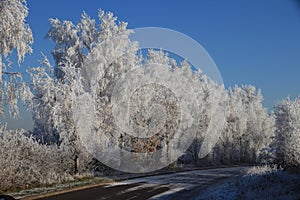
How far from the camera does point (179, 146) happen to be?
46031 millimetres

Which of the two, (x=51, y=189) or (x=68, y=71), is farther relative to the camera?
(x=68, y=71)

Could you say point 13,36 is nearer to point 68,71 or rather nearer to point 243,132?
point 68,71

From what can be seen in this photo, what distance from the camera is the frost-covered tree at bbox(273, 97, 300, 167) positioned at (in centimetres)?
2516

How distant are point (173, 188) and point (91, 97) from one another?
10986 mm

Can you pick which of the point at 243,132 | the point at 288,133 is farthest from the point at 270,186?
the point at 243,132

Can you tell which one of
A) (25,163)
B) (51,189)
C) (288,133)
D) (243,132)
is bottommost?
(51,189)

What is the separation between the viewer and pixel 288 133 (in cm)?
2870

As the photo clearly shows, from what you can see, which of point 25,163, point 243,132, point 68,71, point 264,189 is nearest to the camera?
point 264,189

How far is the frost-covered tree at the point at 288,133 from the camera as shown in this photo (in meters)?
25.2

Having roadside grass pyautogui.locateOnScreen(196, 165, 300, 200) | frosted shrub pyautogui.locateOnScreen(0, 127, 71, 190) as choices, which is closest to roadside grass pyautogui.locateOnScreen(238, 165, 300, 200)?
roadside grass pyautogui.locateOnScreen(196, 165, 300, 200)

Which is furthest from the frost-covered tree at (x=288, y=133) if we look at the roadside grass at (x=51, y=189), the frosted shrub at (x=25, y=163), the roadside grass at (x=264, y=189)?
the frosted shrub at (x=25, y=163)

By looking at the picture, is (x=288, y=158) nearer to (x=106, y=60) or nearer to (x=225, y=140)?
(x=106, y=60)

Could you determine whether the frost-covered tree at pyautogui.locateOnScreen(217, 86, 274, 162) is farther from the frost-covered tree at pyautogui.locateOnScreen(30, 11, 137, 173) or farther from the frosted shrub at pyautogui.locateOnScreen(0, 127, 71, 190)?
the frosted shrub at pyautogui.locateOnScreen(0, 127, 71, 190)

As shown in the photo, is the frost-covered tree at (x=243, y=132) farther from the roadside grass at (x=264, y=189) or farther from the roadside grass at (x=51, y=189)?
the roadside grass at (x=264, y=189)
